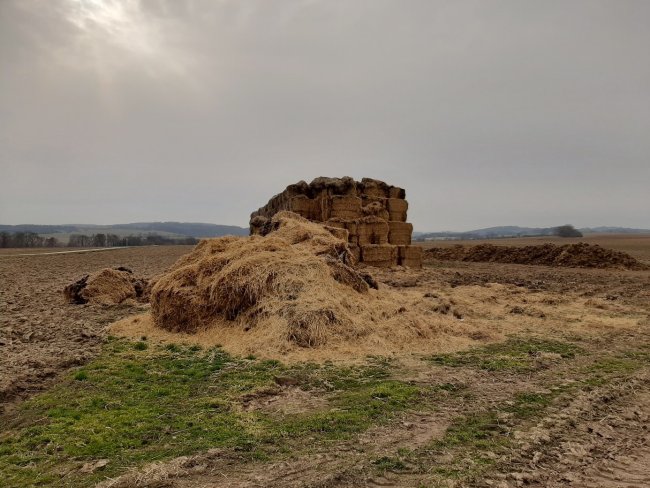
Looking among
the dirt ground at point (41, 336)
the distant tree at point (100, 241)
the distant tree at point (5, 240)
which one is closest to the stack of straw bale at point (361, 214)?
the dirt ground at point (41, 336)

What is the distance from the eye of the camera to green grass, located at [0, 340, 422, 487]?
157 inches

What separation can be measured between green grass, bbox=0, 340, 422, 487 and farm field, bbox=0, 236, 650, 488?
0.02 metres

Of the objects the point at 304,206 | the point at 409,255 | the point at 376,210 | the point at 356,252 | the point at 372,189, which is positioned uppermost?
the point at 372,189

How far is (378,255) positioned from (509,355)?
14.7m

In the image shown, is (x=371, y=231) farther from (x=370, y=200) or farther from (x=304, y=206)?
(x=304, y=206)

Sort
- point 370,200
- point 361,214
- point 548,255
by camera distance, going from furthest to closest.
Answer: point 548,255, point 370,200, point 361,214

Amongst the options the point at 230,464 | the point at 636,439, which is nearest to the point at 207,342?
the point at 230,464

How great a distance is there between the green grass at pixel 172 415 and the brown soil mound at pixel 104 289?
6.52 meters

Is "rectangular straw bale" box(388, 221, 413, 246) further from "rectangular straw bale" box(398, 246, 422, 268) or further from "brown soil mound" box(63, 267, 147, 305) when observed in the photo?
"brown soil mound" box(63, 267, 147, 305)

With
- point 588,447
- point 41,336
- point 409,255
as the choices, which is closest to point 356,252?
point 409,255

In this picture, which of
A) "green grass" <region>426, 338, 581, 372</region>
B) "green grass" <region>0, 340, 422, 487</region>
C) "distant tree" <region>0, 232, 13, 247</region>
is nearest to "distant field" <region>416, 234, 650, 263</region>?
"green grass" <region>426, 338, 581, 372</region>

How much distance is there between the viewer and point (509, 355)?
24.4ft

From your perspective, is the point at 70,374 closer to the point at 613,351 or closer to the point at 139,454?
the point at 139,454

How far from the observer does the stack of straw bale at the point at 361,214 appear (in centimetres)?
2169
